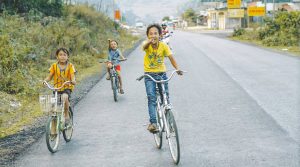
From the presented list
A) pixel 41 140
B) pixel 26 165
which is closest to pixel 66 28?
pixel 41 140

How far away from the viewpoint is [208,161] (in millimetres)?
6656

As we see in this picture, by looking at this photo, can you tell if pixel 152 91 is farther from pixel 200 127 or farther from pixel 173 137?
pixel 200 127

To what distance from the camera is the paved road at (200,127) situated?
22.5ft

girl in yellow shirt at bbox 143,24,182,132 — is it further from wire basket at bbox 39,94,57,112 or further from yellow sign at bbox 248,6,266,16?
yellow sign at bbox 248,6,266,16

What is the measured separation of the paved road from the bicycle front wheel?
0.15 meters

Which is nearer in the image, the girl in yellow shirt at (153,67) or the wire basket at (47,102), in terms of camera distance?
the wire basket at (47,102)

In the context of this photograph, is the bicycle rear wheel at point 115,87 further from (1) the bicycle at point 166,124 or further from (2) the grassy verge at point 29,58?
(1) the bicycle at point 166,124

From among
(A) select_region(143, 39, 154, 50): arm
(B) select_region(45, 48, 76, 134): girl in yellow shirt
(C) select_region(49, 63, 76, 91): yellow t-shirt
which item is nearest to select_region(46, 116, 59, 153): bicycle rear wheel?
(B) select_region(45, 48, 76, 134): girl in yellow shirt

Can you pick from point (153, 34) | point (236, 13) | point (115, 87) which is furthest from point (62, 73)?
point (236, 13)

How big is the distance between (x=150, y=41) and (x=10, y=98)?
5.96 m

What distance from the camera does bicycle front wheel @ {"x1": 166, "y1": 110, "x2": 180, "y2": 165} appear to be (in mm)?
6395

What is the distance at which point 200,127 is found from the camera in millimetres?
8906

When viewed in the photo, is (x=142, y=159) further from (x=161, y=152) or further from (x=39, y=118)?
(x=39, y=118)

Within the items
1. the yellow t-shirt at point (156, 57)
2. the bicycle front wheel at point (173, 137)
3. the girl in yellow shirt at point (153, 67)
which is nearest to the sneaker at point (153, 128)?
the girl in yellow shirt at point (153, 67)
